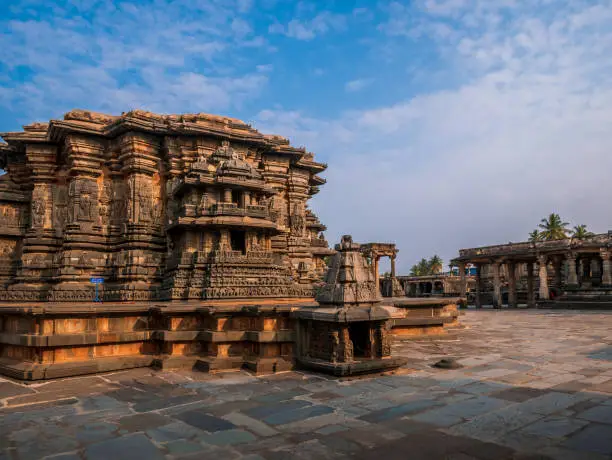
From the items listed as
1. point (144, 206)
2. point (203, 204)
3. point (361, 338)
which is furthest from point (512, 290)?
point (361, 338)

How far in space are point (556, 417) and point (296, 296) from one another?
11.0 meters

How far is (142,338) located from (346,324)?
4138 mm

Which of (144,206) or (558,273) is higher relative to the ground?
(144,206)

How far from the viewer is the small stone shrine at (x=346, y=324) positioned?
773 centimetres

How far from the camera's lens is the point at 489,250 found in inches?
1502

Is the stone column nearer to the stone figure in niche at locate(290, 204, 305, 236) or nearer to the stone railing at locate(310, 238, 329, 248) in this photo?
the stone railing at locate(310, 238, 329, 248)

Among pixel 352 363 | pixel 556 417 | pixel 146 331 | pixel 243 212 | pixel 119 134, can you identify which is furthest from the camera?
pixel 119 134

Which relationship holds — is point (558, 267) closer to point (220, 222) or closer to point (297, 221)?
point (297, 221)

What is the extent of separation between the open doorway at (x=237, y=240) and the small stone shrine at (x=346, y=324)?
313 inches

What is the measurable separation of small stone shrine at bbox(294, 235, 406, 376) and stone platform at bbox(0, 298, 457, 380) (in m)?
0.46

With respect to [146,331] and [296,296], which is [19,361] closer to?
[146,331]

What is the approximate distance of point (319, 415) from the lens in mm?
5387

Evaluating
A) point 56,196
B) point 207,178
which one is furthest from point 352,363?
point 56,196

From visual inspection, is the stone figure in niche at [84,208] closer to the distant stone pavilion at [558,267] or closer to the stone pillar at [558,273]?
the distant stone pavilion at [558,267]
